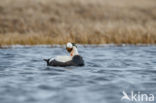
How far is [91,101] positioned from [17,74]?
3906 mm

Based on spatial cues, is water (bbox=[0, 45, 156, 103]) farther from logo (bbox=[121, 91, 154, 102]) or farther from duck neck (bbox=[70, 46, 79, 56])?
duck neck (bbox=[70, 46, 79, 56])

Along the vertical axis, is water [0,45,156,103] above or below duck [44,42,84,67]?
below

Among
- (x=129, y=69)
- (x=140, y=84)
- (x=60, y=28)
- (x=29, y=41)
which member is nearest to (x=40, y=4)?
(x=60, y=28)

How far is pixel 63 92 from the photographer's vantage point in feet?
29.2

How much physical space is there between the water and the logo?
5.1 inches

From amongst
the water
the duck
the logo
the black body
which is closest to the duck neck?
the duck

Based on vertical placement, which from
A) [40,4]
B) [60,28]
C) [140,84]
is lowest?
[140,84]

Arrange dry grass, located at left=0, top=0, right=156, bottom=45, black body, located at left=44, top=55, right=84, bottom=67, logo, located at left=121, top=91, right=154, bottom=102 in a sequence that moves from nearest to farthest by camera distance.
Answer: logo, located at left=121, top=91, right=154, bottom=102 < black body, located at left=44, top=55, right=84, bottom=67 < dry grass, located at left=0, top=0, right=156, bottom=45

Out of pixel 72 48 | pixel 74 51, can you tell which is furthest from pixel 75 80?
pixel 72 48

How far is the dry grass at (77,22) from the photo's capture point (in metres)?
21.4

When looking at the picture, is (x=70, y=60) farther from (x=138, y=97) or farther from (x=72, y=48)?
(x=138, y=97)

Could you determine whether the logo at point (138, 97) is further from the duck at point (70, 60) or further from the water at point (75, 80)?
the duck at point (70, 60)

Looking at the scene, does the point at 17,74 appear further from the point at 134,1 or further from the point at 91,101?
the point at 134,1

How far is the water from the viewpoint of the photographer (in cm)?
848
